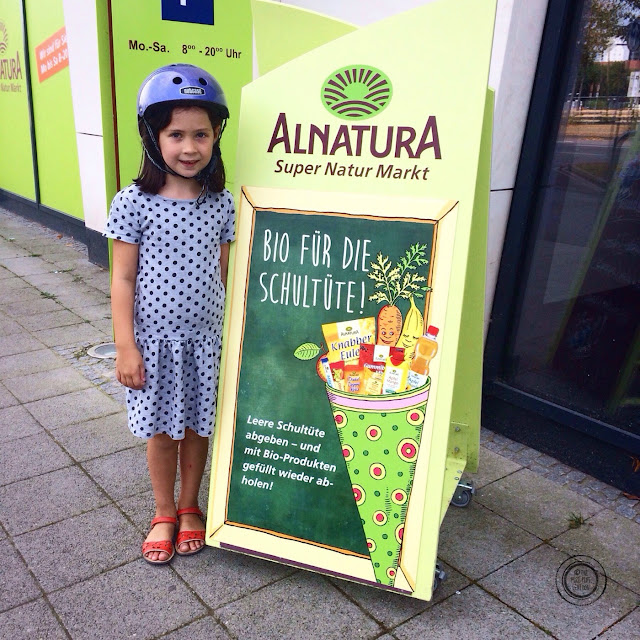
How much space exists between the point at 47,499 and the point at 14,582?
56cm

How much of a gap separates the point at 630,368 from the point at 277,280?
2.04 metres

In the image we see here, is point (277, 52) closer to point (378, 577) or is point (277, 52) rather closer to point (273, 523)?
point (273, 523)

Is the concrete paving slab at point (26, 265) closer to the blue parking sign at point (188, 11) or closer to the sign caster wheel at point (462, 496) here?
the blue parking sign at point (188, 11)

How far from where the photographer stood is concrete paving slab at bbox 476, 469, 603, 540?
9.67 feet

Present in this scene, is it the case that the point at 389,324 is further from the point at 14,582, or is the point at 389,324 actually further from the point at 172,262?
the point at 14,582

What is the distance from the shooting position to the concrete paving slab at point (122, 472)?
309cm

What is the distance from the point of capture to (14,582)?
97.0 inches

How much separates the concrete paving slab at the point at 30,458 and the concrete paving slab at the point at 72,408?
0.61 ft

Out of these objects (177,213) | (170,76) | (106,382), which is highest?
(170,76)

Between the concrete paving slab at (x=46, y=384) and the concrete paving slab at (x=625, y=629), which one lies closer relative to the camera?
the concrete paving slab at (x=625, y=629)

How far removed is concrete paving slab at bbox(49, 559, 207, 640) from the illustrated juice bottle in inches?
45.3

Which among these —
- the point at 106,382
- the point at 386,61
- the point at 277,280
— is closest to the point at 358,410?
the point at 277,280

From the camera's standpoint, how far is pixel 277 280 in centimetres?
241

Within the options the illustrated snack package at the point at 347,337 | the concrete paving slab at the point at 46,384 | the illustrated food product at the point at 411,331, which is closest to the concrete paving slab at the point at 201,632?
the illustrated snack package at the point at 347,337
